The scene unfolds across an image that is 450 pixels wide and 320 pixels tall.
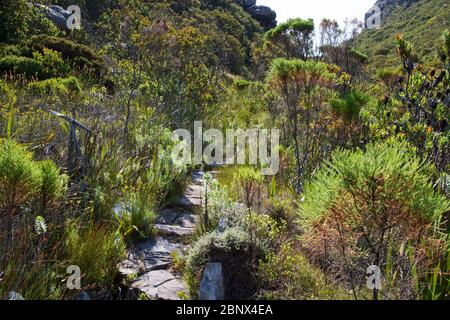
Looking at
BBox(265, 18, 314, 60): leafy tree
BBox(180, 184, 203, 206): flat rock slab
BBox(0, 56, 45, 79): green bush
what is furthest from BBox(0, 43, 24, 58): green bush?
BBox(180, 184, 203, 206): flat rock slab

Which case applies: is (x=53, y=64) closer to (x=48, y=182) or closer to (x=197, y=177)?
(x=197, y=177)

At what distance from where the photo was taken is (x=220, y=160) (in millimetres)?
7012

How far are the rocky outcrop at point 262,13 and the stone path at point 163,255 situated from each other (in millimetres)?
37668

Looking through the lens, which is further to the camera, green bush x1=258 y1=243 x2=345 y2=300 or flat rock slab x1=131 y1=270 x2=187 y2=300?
flat rock slab x1=131 y1=270 x2=187 y2=300

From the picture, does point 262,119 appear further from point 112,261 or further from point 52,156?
point 112,261

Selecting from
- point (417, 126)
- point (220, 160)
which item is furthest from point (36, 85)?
point (417, 126)

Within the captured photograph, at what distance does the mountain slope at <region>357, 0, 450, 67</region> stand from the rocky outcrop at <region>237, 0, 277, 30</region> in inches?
347

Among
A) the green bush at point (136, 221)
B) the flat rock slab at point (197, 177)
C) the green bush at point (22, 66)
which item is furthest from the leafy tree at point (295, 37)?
the green bush at point (136, 221)

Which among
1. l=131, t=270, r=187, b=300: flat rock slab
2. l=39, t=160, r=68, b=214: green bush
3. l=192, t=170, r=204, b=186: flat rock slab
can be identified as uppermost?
l=39, t=160, r=68, b=214: green bush

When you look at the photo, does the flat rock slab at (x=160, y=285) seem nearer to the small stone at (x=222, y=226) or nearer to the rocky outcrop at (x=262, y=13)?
the small stone at (x=222, y=226)

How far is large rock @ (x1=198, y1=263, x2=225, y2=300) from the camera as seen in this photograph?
8.97 ft

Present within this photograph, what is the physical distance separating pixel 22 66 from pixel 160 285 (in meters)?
8.55

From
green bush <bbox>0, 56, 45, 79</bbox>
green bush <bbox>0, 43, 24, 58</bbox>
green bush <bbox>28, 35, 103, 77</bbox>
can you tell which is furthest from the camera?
green bush <bbox>28, 35, 103, 77</bbox>

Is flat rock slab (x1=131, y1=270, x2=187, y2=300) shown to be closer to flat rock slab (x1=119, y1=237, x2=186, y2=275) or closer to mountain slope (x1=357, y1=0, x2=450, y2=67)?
flat rock slab (x1=119, y1=237, x2=186, y2=275)
